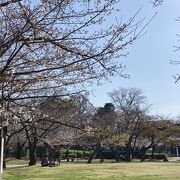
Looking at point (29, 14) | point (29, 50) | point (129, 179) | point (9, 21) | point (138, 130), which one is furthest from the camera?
point (138, 130)

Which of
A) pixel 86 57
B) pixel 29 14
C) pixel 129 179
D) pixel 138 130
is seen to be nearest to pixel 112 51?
pixel 86 57

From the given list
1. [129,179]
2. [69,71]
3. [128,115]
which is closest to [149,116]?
[128,115]

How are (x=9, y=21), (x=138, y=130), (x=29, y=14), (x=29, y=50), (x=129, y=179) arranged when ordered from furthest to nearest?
1. (x=138, y=130)
2. (x=129, y=179)
3. (x=29, y=50)
4. (x=9, y=21)
5. (x=29, y=14)

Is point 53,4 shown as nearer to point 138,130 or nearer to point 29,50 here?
point 29,50

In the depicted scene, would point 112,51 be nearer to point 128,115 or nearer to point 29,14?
point 29,14

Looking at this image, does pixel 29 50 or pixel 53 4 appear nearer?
pixel 53 4

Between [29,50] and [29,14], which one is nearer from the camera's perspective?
[29,14]

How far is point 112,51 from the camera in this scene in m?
7.89

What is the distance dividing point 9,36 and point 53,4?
1.00m

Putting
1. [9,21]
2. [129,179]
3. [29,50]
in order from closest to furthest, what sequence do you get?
[9,21] → [29,50] → [129,179]

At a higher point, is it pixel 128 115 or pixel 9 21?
pixel 128 115

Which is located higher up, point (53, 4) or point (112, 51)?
point (53, 4)

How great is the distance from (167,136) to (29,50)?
58.6m

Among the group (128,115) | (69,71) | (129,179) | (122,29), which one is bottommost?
(129,179)
